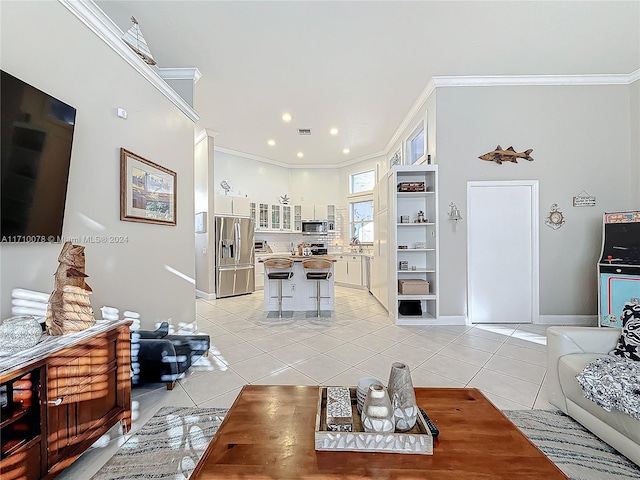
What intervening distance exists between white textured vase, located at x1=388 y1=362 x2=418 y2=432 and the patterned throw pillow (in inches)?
68.8

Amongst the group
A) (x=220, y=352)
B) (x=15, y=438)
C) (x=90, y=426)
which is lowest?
(x=220, y=352)

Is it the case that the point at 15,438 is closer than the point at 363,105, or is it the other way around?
the point at 15,438

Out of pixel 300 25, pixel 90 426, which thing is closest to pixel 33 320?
pixel 90 426

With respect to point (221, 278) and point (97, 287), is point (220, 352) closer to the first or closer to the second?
point (97, 287)

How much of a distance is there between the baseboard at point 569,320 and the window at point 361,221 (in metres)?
4.08

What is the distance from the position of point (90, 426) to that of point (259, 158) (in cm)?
682

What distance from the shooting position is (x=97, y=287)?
7.51 feet

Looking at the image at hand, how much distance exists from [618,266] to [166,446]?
5045mm

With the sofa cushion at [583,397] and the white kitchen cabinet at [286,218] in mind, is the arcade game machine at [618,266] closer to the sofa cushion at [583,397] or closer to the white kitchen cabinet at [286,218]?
the sofa cushion at [583,397]

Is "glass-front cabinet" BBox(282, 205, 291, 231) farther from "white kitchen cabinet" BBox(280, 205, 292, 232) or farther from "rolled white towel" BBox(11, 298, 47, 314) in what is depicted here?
"rolled white towel" BBox(11, 298, 47, 314)

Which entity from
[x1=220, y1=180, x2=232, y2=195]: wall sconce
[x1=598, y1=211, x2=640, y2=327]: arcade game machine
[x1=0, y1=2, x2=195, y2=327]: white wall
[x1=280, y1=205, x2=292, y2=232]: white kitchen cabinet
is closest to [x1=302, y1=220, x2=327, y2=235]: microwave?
[x1=280, y1=205, x2=292, y2=232]: white kitchen cabinet

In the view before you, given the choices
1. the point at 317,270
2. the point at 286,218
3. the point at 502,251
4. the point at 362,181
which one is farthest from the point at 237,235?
the point at 502,251

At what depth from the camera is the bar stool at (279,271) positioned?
440cm

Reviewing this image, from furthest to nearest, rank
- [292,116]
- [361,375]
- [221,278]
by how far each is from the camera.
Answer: [221,278], [292,116], [361,375]
